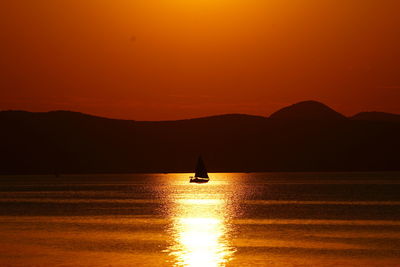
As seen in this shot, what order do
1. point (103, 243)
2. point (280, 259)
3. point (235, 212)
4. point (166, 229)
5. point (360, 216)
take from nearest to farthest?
1. point (280, 259)
2. point (103, 243)
3. point (166, 229)
4. point (360, 216)
5. point (235, 212)

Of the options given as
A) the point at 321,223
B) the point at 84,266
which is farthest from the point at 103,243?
the point at 321,223

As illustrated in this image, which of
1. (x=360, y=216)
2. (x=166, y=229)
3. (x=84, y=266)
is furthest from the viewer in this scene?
(x=360, y=216)

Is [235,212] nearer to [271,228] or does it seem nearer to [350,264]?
[271,228]

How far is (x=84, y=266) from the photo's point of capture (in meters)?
49.8

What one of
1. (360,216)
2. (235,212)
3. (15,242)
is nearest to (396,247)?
(15,242)

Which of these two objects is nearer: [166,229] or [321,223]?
[166,229]

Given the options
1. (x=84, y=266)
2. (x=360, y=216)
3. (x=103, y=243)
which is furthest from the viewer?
(x=360, y=216)

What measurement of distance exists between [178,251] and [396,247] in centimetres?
1697

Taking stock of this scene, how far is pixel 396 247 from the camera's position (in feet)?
197

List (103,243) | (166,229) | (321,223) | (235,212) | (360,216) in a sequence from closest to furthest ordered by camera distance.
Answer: (103,243) → (166,229) → (321,223) → (360,216) → (235,212)

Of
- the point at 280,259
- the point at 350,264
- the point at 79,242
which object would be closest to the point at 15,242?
the point at 79,242

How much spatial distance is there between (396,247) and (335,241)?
6305 millimetres

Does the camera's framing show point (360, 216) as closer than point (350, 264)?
No

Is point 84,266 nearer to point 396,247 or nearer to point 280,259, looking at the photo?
point 280,259
